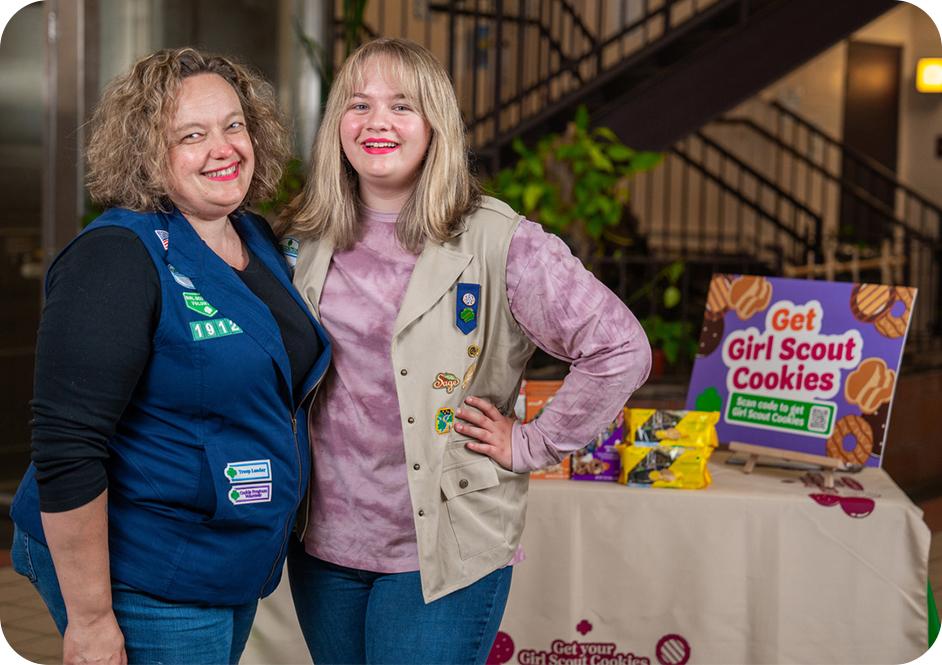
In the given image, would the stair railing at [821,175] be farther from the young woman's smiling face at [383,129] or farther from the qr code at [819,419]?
the young woman's smiling face at [383,129]

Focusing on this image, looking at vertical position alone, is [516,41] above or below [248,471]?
above

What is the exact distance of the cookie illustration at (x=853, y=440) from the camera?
2.53 m

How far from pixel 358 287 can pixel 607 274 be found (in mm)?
3185

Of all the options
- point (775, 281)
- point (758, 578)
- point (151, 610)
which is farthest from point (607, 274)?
point (151, 610)

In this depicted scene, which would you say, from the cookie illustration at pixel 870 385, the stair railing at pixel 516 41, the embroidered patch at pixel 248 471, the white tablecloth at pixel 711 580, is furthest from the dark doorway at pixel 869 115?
the embroidered patch at pixel 248 471

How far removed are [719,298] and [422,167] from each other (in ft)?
4.09

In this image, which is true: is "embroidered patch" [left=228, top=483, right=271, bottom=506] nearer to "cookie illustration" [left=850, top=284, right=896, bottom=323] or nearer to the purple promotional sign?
the purple promotional sign

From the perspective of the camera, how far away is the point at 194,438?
1487 mm

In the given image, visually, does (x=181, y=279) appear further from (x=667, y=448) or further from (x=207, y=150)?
(x=667, y=448)

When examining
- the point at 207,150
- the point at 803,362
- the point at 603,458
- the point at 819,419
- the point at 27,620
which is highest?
the point at 207,150

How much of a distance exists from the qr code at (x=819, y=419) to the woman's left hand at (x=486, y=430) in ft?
3.72

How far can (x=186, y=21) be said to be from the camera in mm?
4910

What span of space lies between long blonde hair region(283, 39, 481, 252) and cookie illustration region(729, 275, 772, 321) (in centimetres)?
116

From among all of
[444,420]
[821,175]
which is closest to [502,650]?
[444,420]
